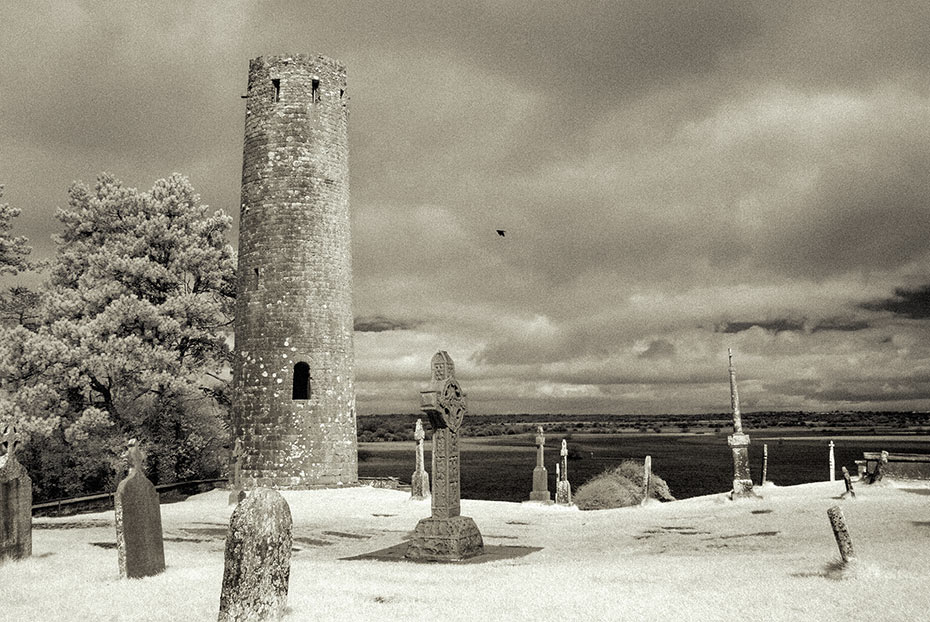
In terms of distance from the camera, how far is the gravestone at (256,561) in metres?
7.31

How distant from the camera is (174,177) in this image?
2706cm

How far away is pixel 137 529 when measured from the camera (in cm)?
1002

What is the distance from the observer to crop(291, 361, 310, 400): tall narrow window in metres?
25.1

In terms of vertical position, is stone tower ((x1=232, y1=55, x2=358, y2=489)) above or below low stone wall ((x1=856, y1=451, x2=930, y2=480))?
above

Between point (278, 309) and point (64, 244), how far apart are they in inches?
339

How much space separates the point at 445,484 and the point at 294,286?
46.1 feet

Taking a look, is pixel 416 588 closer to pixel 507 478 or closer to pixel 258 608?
pixel 258 608

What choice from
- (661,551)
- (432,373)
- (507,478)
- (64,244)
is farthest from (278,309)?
(507,478)

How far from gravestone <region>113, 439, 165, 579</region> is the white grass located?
289 mm

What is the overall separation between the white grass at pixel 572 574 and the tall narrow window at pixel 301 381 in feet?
25.5

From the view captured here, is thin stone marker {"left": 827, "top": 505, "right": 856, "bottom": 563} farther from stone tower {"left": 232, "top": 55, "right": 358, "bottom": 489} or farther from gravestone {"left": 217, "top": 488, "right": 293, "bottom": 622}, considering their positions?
stone tower {"left": 232, "top": 55, "right": 358, "bottom": 489}

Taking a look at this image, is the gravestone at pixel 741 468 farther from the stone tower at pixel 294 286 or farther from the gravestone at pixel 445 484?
the stone tower at pixel 294 286

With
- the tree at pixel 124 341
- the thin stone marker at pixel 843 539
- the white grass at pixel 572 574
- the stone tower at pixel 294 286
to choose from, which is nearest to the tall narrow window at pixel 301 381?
the stone tower at pixel 294 286

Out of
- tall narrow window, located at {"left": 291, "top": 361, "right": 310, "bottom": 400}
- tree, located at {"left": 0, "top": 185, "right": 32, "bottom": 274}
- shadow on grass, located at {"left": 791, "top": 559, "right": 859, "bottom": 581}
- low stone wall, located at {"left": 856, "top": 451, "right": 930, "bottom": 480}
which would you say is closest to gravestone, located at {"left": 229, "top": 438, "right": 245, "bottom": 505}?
tall narrow window, located at {"left": 291, "top": 361, "right": 310, "bottom": 400}
